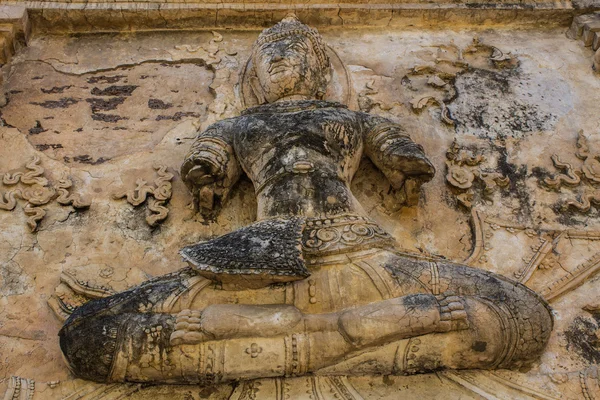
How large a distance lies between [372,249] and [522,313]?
88cm

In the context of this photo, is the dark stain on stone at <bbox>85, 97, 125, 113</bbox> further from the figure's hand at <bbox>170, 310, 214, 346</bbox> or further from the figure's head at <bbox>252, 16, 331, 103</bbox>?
the figure's hand at <bbox>170, 310, 214, 346</bbox>

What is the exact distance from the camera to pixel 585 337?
3771 millimetres

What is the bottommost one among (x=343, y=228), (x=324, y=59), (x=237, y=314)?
(x=237, y=314)

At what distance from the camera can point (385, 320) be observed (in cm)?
324

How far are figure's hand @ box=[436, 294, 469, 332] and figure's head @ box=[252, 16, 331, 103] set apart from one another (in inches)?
86.7

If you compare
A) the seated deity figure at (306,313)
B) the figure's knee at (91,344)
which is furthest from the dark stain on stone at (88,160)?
the figure's knee at (91,344)

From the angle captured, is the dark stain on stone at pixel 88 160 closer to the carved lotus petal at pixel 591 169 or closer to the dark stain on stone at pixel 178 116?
the dark stain on stone at pixel 178 116

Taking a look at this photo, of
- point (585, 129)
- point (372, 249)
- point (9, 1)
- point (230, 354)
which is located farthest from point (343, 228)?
point (9, 1)

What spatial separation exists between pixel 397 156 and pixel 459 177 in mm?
741

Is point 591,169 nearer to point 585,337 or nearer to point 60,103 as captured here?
point 585,337

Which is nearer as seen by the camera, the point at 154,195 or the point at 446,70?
the point at 154,195

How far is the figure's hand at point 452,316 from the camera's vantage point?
328 cm

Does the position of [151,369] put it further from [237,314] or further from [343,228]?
[343,228]

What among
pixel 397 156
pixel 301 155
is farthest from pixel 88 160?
pixel 397 156
